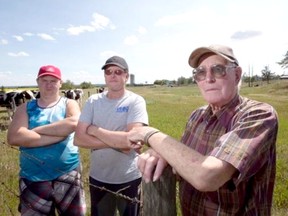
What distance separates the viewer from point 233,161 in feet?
4.51

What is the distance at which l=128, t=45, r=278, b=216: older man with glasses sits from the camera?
138 cm

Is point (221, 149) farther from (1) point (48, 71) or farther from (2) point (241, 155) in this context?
(1) point (48, 71)

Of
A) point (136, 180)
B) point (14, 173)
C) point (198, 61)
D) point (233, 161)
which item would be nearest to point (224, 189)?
point (233, 161)

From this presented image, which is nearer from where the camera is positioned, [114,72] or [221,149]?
[221,149]

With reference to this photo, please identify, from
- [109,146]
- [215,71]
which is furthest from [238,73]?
[109,146]

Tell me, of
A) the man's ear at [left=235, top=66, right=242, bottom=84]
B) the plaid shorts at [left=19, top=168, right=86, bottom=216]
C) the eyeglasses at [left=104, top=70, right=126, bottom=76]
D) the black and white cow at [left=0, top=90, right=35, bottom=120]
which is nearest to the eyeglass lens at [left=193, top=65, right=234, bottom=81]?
the man's ear at [left=235, top=66, right=242, bottom=84]

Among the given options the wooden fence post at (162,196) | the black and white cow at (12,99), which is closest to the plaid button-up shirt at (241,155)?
the wooden fence post at (162,196)

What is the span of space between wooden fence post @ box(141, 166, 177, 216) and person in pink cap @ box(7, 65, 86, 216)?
1.85m

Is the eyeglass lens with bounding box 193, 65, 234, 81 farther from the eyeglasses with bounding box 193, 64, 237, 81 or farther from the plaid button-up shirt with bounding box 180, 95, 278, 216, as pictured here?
the plaid button-up shirt with bounding box 180, 95, 278, 216

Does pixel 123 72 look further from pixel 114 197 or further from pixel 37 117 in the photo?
pixel 114 197

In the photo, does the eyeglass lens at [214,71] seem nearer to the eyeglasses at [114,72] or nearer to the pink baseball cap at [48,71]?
the eyeglasses at [114,72]

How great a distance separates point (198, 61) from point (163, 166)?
881mm

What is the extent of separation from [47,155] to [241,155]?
95.5 inches

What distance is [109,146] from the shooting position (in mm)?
2943
